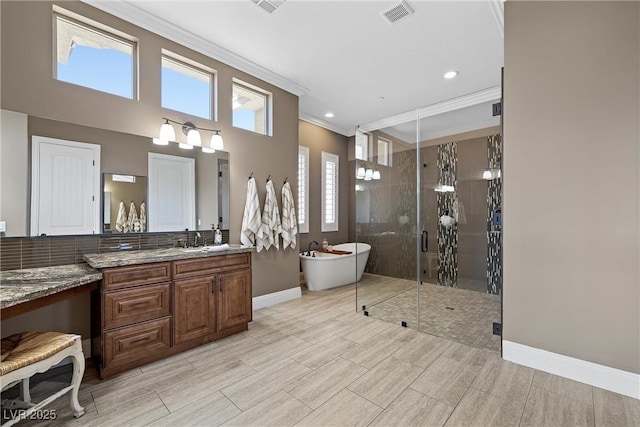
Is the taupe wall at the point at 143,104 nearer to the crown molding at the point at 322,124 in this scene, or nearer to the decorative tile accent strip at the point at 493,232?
Result: the crown molding at the point at 322,124

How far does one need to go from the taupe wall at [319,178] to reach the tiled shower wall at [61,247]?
2.90 meters

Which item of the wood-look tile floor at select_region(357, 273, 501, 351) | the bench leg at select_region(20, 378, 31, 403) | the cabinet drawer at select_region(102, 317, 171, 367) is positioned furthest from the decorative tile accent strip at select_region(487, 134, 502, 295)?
the bench leg at select_region(20, 378, 31, 403)

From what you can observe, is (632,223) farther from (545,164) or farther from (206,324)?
(206,324)

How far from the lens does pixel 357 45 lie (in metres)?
3.05

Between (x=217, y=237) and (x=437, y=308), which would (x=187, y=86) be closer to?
(x=217, y=237)

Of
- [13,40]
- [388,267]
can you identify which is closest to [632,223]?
[388,267]

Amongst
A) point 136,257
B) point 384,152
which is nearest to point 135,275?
point 136,257

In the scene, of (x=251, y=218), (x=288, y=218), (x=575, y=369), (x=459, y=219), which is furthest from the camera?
(x=459, y=219)

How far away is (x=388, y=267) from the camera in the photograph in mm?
5039

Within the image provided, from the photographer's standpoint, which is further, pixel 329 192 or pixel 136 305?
pixel 329 192

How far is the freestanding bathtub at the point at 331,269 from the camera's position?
15.0 ft

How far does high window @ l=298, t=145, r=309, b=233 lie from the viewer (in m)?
5.20

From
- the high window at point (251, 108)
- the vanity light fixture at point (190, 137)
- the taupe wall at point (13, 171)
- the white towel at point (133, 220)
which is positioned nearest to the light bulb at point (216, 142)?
the vanity light fixture at point (190, 137)

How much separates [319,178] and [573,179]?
406 centimetres
